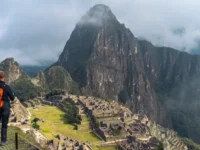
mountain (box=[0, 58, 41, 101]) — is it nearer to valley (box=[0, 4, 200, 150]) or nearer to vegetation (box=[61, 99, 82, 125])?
valley (box=[0, 4, 200, 150])

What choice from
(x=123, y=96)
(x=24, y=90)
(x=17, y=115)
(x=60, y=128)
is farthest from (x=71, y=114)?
(x=123, y=96)

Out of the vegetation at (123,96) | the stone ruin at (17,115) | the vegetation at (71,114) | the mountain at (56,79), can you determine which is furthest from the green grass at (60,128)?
the vegetation at (123,96)

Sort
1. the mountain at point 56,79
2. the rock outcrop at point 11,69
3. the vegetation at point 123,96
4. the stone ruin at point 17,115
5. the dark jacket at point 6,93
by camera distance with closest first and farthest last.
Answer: the dark jacket at point 6,93 < the stone ruin at point 17,115 < the rock outcrop at point 11,69 < the mountain at point 56,79 < the vegetation at point 123,96

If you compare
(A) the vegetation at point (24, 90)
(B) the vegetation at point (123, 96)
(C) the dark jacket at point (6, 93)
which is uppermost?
(C) the dark jacket at point (6, 93)

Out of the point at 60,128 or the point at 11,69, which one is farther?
the point at 11,69

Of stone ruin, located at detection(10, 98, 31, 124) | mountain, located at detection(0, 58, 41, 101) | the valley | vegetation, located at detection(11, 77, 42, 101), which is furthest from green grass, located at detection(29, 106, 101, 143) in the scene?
vegetation, located at detection(11, 77, 42, 101)

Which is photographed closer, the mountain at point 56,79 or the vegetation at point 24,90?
the vegetation at point 24,90

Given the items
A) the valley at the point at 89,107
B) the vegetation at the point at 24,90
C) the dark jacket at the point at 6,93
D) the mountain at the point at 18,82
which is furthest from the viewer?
the mountain at the point at 18,82

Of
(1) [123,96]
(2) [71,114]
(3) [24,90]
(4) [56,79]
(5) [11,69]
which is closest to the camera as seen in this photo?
(2) [71,114]

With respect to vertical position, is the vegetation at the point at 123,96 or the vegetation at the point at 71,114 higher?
the vegetation at the point at 71,114

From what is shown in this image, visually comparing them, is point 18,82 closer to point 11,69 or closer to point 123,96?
point 11,69

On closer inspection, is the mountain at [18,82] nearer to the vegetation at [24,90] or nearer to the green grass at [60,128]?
the vegetation at [24,90]

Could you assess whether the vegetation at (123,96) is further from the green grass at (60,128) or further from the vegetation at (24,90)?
the green grass at (60,128)
